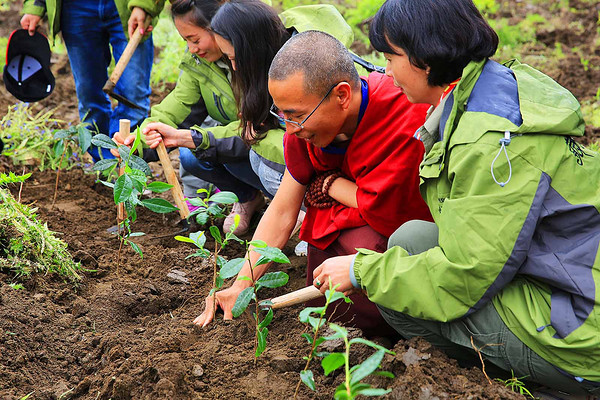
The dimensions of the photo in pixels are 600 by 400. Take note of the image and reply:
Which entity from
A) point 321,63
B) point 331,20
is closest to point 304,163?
point 321,63

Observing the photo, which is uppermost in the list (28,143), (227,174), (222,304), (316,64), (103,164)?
(316,64)

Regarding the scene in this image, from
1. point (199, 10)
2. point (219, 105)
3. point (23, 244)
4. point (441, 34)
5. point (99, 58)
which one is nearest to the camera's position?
point (441, 34)

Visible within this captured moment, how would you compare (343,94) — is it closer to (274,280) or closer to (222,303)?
(274,280)

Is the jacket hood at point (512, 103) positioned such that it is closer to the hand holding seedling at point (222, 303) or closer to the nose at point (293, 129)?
the nose at point (293, 129)

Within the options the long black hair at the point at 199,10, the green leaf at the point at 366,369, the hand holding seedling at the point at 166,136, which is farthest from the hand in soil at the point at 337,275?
the long black hair at the point at 199,10

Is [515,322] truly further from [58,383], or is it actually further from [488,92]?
[58,383]

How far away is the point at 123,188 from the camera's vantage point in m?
2.38

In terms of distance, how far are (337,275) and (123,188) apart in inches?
35.5

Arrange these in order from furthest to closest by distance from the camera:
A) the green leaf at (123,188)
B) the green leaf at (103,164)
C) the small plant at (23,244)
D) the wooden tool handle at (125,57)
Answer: the wooden tool handle at (125,57) → the green leaf at (103,164) → the small plant at (23,244) → the green leaf at (123,188)

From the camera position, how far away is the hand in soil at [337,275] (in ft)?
6.41

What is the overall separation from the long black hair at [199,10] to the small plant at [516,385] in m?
2.05

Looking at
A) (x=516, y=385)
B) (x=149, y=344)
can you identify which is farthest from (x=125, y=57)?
(x=516, y=385)

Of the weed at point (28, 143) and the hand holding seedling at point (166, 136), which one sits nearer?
the hand holding seedling at point (166, 136)

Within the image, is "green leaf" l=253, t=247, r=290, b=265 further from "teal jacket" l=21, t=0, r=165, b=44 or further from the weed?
the weed
